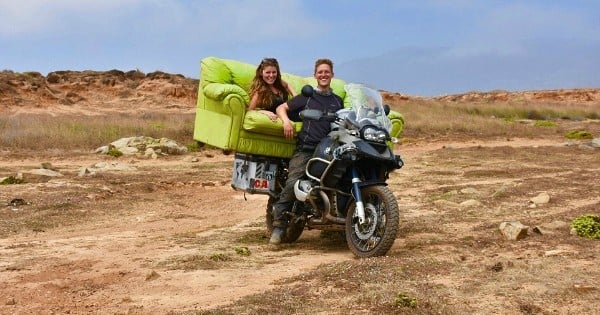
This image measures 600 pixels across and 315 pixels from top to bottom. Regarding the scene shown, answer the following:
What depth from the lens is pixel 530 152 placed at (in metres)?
18.3

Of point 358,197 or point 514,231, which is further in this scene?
point 514,231

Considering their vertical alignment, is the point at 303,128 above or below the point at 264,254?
above

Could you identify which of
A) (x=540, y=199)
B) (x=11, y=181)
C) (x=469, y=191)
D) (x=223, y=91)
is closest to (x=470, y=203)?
(x=540, y=199)

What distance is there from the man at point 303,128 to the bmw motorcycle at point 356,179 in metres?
0.13

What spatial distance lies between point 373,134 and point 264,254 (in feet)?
5.00

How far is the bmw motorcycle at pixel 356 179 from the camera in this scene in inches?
228

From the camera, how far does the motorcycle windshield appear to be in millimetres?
6188

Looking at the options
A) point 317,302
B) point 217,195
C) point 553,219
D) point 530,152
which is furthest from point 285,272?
point 530,152

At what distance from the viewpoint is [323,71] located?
6598mm

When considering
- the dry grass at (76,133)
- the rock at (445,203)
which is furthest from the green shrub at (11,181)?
the dry grass at (76,133)

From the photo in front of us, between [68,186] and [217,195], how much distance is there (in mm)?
2417

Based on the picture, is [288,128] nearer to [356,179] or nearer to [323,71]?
[323,71]

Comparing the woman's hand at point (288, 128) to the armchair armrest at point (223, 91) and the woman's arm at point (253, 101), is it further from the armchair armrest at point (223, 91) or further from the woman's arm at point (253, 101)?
the armchair armrest at point (223, 91)

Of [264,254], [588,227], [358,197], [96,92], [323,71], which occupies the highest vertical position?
[323,71]
